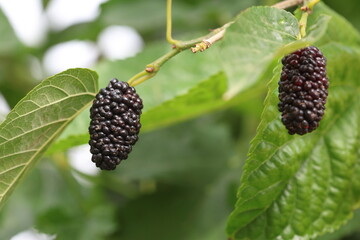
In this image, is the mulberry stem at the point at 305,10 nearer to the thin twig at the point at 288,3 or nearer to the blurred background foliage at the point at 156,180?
the thin twig at the point at 288,3

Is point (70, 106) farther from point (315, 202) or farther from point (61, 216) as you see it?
point (61, 216)

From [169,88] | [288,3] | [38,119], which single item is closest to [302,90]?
[288,3]

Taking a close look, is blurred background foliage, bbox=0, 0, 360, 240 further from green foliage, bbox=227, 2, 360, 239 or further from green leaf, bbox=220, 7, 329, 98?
green leaf, bbox=220, 7, 329, 98

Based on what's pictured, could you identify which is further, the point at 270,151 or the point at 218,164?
the point at 218,164

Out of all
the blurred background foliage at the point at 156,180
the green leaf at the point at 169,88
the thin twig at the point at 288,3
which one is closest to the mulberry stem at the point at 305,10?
the thin twig at the point at 288,3

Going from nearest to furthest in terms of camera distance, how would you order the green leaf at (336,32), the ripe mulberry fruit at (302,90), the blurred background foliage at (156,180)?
the ripe mulberry fruit at (302,90), the green leaf at (336,32), the blurred background foliage at (156,180)

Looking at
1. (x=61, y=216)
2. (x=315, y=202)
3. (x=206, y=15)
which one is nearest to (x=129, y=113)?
(x=315, y=202)
